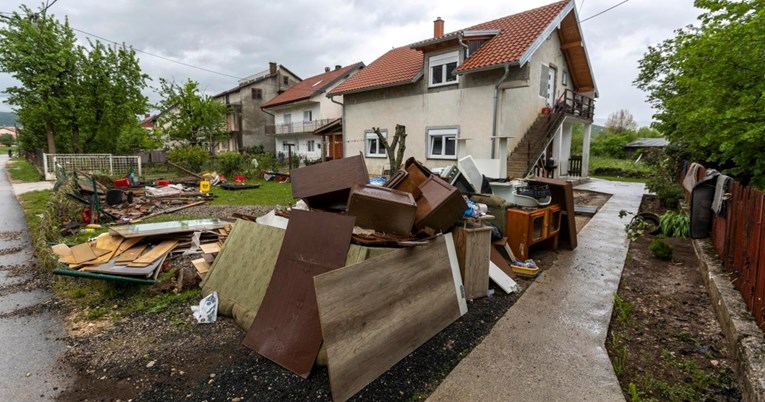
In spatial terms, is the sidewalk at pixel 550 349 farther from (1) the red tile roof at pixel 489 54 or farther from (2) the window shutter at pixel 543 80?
(2) the window shutter at pixel 543 80

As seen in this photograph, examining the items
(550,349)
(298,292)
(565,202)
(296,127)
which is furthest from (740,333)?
(296,127)

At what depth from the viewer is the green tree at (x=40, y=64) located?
16.2m

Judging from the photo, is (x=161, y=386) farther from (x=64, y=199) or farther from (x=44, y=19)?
(x=44, y=19)

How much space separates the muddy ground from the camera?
241cm

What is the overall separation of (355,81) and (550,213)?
1276 cm

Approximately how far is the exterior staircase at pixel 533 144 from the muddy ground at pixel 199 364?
9.47 metres

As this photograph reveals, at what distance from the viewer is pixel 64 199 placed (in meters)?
7.43

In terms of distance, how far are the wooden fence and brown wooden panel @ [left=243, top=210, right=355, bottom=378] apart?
3487mm

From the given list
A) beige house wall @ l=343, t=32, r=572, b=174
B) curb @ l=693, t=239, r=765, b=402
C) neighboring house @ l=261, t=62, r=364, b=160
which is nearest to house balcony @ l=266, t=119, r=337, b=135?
neighboring house @ l=261, t=62, r=364, b=160

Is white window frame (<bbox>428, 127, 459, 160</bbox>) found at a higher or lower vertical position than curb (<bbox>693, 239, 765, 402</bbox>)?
higher

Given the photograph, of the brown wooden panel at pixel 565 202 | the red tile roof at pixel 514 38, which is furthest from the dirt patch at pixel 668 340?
the red tile roof at pixel 514 38

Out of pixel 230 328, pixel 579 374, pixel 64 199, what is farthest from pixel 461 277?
pixel 64 199

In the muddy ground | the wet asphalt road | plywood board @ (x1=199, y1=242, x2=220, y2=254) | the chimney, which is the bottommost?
the wet asphalt road

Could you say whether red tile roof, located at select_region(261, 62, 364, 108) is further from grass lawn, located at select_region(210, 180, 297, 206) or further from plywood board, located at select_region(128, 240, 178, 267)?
plywood board, located at select_region(128, 240, 178, 267)
